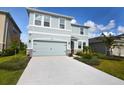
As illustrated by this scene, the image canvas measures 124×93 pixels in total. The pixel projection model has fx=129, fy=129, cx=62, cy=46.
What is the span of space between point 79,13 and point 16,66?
669 inches

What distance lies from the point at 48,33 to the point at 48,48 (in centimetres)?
196

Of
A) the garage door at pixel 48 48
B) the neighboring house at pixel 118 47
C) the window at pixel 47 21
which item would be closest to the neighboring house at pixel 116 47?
the neighboring house at pixel 118 47

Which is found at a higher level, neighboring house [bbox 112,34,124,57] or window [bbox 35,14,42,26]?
window [bbox 35,14,42,26]

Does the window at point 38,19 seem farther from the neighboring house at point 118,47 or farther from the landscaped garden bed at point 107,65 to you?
the neighboring house at point 118,47

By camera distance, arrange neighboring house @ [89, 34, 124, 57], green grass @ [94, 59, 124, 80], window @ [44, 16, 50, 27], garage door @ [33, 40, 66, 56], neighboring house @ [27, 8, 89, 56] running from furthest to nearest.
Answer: neighboring house @ [89, 34, 124, 57]
window @ [44, 16, 50, 27]
garage door @ [33, 40, 66, 56]
neighboring house @ [27, 8, 89, 56]
green grass @ [94, 59, 124, 80]

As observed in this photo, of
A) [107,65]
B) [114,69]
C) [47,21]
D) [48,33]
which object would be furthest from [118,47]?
[114,69]

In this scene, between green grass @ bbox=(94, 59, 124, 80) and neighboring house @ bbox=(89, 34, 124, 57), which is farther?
neighboring house @ bbox=(89, 34, 124, 57)

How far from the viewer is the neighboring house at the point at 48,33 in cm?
1587

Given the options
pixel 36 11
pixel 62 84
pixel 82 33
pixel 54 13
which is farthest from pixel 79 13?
pixel 62 84

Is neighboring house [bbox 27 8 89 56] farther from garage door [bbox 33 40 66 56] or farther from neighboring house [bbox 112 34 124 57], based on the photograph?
neighboring house [bbox 112 34 124 57]

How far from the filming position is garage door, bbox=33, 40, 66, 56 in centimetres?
1608

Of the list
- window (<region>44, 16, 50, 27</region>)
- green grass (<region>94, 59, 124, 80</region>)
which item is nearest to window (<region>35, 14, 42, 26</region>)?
window (<region>44, 16, 50, 27</region>)

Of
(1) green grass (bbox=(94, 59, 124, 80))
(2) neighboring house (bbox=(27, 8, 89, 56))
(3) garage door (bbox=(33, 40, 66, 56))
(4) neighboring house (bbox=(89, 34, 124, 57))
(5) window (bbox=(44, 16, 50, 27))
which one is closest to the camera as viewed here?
(1) green grass (bbox=(94, 59, 124, 80))
